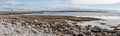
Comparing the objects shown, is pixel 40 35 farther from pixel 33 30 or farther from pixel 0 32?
pixel 0 32

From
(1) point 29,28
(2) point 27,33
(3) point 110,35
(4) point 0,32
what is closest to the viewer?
(4) point 0,32

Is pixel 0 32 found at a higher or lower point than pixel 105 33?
higher

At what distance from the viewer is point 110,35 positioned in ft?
66.3

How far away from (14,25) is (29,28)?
961 mm

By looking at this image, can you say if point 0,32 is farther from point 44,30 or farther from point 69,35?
point 69,35

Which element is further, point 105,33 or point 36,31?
point 105,33

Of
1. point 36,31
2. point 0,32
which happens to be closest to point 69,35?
point 36,31

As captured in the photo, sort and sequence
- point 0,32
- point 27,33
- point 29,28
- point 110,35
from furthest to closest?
point 110,35, point 29,28, point 27,33, point 0,32

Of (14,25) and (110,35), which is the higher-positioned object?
(14,25)

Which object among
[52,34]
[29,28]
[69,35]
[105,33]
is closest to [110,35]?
[105,33]

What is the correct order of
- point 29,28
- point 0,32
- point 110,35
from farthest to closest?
point 110,35
point 29,28
point 0,32

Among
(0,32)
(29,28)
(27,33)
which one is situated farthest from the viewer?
(29,28)

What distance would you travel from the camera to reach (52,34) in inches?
707

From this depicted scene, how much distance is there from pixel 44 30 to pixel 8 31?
3.06 m
